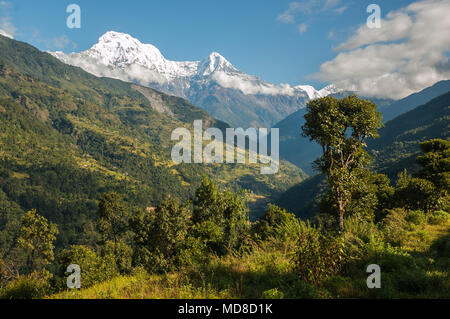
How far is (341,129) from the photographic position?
16891mm

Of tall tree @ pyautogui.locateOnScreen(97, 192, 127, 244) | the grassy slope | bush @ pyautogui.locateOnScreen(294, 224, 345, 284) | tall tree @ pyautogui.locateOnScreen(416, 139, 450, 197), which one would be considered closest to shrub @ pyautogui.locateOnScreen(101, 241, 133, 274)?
tall tree @ pyautogui.locateOnScreen(97, 192, 127, 244)

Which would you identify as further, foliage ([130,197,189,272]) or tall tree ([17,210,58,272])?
tall tree ([17,210,58,272])

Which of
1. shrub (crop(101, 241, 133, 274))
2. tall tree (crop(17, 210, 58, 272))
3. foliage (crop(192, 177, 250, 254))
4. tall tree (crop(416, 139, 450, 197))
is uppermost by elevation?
tall tree (crop(416, 139, 450, 197))

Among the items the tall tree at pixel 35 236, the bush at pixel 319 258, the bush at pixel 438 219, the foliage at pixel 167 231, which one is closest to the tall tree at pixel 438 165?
the bush at pixel 438 219

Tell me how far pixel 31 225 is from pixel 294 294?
4386 cm

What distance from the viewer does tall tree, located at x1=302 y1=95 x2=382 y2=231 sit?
16.3 m

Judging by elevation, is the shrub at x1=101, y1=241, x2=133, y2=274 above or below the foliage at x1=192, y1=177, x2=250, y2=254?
below

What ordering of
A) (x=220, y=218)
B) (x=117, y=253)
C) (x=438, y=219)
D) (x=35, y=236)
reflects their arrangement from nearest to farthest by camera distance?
1. (x=438, y=219)
2. (x=220, y=218)
3. (x=35, y=236)
4. (x=117, y=253)

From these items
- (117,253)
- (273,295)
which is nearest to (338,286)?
(273,295)

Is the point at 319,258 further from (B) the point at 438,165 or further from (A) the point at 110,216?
(A) the point at 110,216

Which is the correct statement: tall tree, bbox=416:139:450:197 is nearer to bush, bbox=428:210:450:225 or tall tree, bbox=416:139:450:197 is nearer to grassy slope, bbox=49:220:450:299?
bush, bbox=428:210:450:225

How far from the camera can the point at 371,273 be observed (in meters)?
7.89
